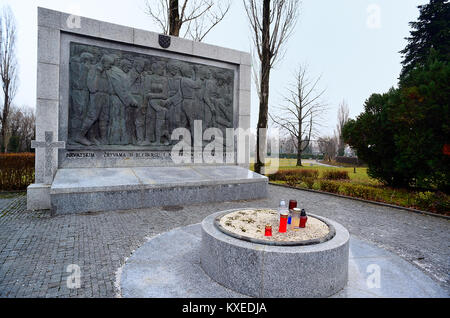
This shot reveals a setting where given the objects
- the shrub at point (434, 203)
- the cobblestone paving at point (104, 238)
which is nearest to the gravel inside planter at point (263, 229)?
the cobblestone paving at point (104, 238)

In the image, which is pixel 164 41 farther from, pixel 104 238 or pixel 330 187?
pixel 330 187

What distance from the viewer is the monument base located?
6.94 m

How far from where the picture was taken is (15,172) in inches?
423

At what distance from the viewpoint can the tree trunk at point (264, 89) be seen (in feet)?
45.5

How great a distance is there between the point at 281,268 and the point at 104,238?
3.61m

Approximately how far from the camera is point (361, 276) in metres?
3.81

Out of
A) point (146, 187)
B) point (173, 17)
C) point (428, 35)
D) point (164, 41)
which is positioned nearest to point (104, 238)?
point (146, 187)

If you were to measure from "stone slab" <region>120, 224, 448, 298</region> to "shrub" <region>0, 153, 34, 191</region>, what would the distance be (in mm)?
8865

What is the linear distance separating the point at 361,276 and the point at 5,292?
4559 millimetres

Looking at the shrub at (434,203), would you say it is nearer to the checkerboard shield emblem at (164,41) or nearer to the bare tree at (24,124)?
the checkerboard shield emblem at (164,41)

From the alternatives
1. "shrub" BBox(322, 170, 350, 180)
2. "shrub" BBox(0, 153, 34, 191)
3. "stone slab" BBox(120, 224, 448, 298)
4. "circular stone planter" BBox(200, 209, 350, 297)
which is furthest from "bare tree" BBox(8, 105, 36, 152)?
"circular stone planter" BBox(200, 209, 350, 297)

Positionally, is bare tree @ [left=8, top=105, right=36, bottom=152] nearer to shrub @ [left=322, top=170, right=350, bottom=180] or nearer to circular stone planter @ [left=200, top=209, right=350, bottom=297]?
shrub @ [left=322, top=170, right=350, bottom=180]
